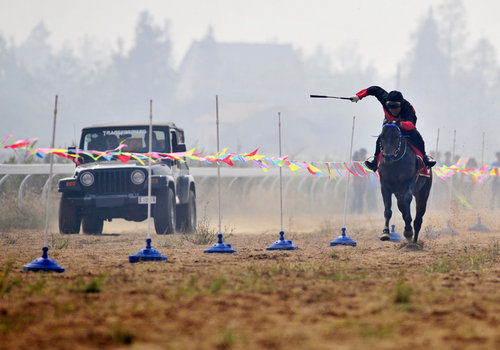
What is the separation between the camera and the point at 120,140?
17.2m

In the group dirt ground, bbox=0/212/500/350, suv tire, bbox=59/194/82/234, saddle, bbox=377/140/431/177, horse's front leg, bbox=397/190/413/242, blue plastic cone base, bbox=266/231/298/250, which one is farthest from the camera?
suv tire, bbox=59/194/82/234

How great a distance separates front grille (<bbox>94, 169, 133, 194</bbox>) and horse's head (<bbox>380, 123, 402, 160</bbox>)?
16.0 ft

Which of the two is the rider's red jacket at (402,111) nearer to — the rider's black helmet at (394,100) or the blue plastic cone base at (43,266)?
the rider's black helmet at (394,100)

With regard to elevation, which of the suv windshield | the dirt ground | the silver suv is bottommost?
the dirt ground

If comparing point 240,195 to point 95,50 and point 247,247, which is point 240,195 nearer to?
point 247,247

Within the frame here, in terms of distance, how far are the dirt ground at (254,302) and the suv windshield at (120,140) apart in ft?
14.0

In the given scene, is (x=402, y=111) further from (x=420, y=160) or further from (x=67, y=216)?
(x=67, y=216)

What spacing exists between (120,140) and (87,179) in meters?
0.96

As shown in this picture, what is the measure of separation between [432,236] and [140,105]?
79973mm

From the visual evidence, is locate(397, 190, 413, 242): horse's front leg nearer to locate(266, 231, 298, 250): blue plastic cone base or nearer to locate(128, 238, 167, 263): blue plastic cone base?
locate(266, 231, 298, 250): blue plastic cone base

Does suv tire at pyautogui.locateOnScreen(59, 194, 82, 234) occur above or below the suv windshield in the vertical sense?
below

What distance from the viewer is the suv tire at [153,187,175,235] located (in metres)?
16.7

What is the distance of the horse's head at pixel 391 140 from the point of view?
1454cm

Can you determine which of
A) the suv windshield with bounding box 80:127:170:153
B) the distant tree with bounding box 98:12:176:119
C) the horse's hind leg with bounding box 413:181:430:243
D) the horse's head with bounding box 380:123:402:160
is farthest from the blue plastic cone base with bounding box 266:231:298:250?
the distant tree with bounding box 98:12:176:119
